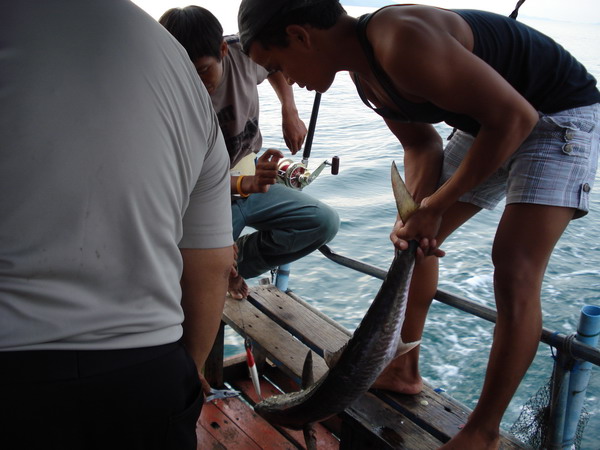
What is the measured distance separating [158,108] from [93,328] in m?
0.49

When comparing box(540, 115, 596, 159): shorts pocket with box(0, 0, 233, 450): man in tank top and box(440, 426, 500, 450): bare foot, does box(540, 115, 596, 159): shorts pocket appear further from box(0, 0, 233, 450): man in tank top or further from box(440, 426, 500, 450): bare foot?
box(0, 0, 233, 450): man in tank top

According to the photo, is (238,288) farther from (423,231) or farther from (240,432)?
(423,231)

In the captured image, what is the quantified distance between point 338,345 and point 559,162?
1426 mm

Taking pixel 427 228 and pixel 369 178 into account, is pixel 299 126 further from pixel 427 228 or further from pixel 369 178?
pixel 369 178

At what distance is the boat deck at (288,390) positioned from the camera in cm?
222

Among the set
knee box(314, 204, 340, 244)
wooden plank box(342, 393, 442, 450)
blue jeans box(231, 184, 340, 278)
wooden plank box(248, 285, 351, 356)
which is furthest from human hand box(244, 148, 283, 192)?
wooden plank box(342, 393, 442, 450)

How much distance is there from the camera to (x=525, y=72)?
2014 millimetres

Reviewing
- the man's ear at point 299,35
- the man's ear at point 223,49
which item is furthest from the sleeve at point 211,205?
the man's ear at point 223,49

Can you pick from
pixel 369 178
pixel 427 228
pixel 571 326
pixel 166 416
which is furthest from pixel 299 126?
pixel 369 178

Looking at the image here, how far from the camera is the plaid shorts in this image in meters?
1.94

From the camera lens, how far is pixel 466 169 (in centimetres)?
189

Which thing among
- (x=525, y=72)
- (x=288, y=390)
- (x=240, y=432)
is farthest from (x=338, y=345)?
(x=525, y=72)

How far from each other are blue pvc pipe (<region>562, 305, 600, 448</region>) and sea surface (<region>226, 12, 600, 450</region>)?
286cm

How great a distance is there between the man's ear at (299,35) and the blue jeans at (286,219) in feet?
4.61
